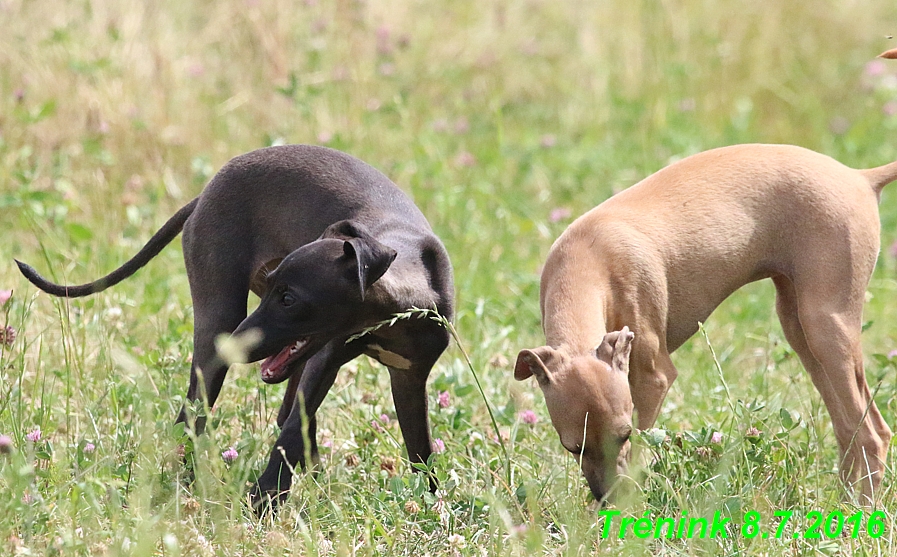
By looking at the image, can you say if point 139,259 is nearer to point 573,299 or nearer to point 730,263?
point 573,299

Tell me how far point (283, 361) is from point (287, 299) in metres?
0.25

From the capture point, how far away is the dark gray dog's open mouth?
151 inches

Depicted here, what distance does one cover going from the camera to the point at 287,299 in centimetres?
373

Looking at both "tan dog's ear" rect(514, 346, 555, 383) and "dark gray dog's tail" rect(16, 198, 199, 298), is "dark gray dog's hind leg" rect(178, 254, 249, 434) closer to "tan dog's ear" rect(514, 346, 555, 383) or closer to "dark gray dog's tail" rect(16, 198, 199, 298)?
"dark gray dog's tail" rect(16, 198, 199, 298)

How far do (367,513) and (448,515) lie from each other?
0.91ft

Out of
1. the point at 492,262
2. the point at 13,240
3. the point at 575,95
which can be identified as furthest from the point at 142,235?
the point at 575,95

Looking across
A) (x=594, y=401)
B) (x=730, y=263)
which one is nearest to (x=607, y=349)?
(x=594, y=401)

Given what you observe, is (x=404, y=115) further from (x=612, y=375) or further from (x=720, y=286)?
(x=612, y=375)

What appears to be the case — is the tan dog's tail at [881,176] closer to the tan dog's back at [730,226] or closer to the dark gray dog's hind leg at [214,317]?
the tan dog's back at [730,226]

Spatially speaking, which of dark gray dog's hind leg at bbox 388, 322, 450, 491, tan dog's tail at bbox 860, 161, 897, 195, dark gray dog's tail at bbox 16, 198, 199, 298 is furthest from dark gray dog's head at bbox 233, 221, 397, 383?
tan dog's tail at bbox 860, 161, 897, 195

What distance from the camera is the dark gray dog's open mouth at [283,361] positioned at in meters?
3.83

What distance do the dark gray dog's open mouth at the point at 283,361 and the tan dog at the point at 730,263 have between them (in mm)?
885

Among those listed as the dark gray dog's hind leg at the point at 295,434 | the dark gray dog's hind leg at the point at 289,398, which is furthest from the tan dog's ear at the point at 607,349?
the dark gray dog's hind leg at the point at 289,398

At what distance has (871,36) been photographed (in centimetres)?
1063
